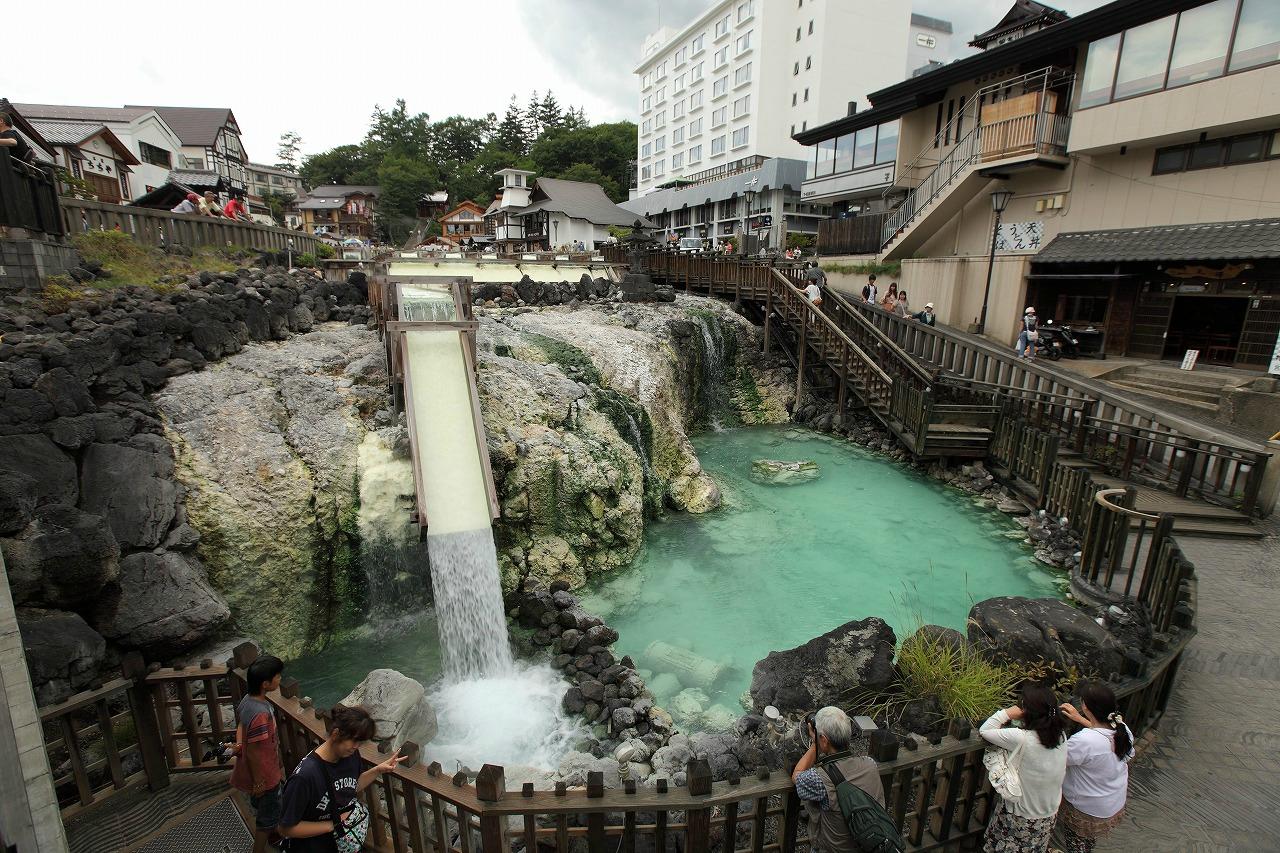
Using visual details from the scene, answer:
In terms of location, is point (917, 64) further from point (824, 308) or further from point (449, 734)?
point (449, 734)

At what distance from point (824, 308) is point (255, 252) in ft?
52.9

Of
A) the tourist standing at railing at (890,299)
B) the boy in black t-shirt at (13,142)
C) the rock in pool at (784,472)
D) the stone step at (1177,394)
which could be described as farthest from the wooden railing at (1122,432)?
the boy in black t-shirt at (13,142)

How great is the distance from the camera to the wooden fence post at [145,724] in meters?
4.05

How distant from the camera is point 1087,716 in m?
3.86

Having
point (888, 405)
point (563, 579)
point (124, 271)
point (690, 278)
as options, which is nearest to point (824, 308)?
point (888, 405)

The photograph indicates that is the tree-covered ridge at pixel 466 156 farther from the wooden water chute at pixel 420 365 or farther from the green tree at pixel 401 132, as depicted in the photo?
the wooden water chute at pixel 420 365

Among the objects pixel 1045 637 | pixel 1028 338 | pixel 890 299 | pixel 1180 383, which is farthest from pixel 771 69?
pixel 1045 637

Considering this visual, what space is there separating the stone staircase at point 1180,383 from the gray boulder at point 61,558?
18.0 meters

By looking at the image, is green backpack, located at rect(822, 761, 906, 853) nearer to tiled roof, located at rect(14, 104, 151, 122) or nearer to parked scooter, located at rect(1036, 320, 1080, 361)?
parked scooter, located at rect(1036, 320, 1080, 361)

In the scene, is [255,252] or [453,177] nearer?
[255,252]

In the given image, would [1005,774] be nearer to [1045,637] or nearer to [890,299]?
[1045,637]

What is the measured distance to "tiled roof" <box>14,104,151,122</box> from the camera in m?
31.9

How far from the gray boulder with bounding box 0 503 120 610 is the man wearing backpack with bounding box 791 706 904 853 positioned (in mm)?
6929

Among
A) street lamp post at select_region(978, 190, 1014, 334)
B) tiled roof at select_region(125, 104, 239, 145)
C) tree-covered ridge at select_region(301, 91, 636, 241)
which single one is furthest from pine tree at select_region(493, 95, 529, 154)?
street lamp post at select_region(978, 190, 1014, 334)
